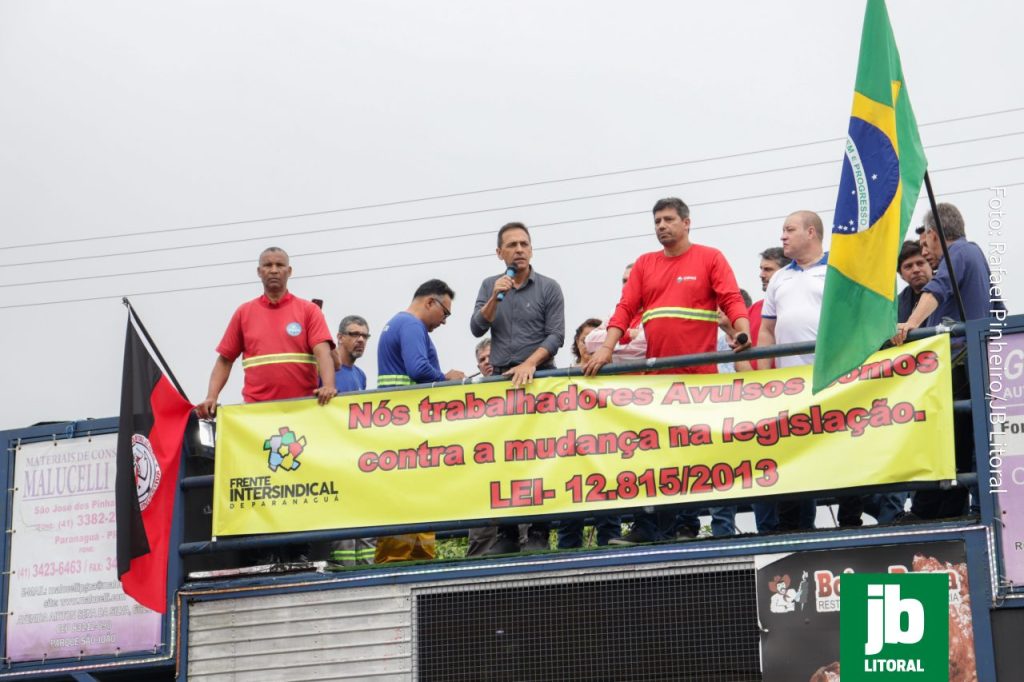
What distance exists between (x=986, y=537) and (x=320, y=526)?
426 centimetres

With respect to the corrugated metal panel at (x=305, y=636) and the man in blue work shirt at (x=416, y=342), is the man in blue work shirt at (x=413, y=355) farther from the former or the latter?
the corrugated metal panel at (x=305, y=636)

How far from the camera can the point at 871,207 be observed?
8.57 meters

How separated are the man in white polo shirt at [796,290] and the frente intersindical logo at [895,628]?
1765mm

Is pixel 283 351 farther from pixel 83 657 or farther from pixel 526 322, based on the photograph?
pixel 83 657

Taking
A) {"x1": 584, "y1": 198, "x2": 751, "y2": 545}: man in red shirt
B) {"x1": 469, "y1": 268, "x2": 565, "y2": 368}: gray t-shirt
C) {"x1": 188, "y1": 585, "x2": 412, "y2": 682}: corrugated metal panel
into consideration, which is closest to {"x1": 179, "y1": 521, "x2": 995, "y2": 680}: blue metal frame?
{"x1": 188, "y1": 585, "x2": 412, "y2": 682}: corrugated metal panel

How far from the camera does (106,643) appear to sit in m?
9.95

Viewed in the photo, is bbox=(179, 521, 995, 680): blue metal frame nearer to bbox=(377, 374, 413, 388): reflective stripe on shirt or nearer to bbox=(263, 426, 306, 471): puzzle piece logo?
bbox=(263, 426, 306, 471): puzzle piece logo

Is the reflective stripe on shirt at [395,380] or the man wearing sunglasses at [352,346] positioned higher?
the man wearing sunglasses at [352,346]

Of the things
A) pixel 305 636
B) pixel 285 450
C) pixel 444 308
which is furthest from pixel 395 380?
pixel 305 636

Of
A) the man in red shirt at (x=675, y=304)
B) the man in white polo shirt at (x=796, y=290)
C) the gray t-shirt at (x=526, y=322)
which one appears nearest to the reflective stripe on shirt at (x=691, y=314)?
the man in red shirt at (x=675, y=304)

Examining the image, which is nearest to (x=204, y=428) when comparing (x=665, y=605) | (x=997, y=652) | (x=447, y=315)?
(x=447, y=315)

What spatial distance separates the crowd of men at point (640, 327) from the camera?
357 inches

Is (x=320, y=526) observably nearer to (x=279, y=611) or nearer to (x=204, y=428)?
(x=279, y=611)

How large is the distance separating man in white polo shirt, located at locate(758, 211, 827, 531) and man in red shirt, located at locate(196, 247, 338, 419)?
3112 millimetres
